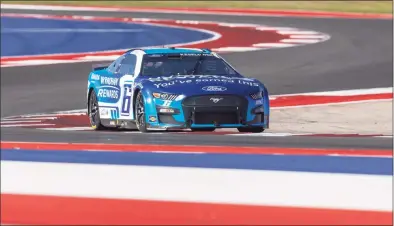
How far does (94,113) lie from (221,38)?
54.6 feet

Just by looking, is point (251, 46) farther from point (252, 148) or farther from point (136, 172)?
point (136, 172)

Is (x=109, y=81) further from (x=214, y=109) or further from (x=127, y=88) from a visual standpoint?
(x=214, y=109)

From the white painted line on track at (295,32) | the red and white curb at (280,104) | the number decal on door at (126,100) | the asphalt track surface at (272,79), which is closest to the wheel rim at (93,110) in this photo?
the red and white curb at (280,104)

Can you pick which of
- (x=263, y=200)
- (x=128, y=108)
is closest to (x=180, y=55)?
(x=128, y=108)

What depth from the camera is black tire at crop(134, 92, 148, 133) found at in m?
12.2

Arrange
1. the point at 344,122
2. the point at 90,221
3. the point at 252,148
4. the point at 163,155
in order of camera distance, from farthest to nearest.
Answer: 1. the point at 344,122
2. the point at 252,148
3. the point at 163,155
4. the point at 90,221

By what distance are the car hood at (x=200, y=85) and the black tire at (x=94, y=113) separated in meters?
1.46

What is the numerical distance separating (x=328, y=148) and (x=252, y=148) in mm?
674

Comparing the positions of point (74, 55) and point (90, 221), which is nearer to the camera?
point (90, 221)

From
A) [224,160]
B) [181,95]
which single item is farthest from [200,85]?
[224,160]

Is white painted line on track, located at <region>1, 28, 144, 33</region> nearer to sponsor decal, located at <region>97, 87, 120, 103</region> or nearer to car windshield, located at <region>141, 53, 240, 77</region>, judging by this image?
sponsor decal, located at <region>97, 87, 120, 103</region>

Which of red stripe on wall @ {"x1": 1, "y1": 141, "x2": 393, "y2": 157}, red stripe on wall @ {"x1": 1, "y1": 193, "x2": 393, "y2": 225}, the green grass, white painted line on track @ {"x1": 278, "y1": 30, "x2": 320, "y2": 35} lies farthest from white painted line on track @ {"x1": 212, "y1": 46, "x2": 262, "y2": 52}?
red stripe on wall @ {"x1": 1, "y1": 193, "x2": 393, "y2": 225}

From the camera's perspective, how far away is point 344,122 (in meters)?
14.8

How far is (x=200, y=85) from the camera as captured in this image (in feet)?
39.6
